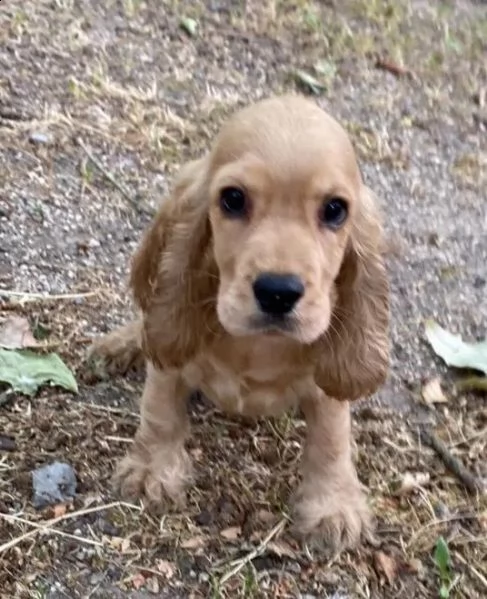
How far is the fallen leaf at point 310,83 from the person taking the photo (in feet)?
17.7

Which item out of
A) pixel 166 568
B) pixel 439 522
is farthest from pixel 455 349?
pixel 166 568

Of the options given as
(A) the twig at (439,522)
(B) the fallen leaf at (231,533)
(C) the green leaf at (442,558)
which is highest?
(C) the green leaf at (442,558)

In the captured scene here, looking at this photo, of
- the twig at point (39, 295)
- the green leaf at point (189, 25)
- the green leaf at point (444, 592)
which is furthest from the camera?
the green leaf at point (189, 25)

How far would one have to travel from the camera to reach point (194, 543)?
291 centimetres

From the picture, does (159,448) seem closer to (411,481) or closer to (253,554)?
(253,554)

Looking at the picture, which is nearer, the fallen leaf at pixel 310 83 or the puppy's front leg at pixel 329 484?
the puppy's front leg at pixel 329 484

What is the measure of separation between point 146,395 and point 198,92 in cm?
243

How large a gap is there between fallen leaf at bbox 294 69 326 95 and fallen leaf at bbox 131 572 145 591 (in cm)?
322

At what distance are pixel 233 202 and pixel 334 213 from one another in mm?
250

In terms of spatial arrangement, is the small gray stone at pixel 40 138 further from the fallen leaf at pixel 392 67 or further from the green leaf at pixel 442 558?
the green leaf at pixel 442 558

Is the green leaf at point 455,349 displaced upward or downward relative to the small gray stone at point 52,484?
upward

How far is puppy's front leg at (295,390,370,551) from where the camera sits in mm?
2961

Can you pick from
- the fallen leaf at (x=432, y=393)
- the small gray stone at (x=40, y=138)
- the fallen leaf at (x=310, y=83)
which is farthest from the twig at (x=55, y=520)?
the fallen leaf at (x=310, y=83)

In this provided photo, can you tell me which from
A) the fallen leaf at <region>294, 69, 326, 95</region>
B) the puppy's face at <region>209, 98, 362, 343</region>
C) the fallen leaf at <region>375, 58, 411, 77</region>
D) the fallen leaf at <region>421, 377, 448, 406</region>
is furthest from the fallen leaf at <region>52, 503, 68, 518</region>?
the fallen leaf at <region>375, 58, 411, 77</region>
